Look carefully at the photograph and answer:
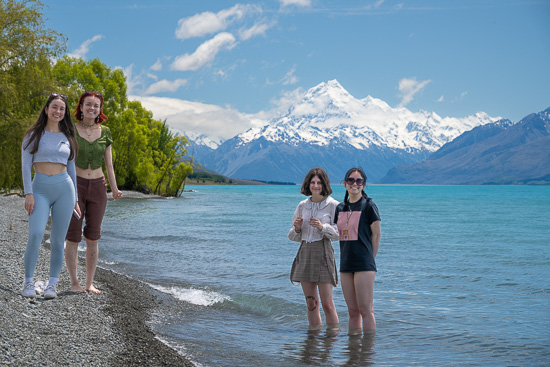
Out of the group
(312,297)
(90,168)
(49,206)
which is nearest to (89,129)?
(90,168)

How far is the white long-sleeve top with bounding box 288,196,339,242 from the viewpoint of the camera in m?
6.84

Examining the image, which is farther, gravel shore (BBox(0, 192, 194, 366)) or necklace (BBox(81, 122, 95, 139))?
necklace (BBox(81, 122, 95, 139))

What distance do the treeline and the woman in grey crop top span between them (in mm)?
19320

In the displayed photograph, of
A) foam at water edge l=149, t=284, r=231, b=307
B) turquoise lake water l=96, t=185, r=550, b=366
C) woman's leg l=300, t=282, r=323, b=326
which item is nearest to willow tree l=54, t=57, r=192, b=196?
turquoise lake water l=96, t=185, r=550, b=366

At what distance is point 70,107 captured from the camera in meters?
32.9

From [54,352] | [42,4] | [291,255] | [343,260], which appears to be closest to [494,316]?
[343,260]

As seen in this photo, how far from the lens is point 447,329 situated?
950 centimetres

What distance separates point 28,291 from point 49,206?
1.14 metres

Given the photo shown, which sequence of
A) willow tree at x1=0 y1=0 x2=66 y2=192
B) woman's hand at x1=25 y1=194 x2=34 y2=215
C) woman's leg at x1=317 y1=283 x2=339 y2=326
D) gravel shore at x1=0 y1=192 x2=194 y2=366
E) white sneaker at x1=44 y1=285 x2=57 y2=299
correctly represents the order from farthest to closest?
willow tree at x1=0 y1=0 x2=66 y2=192 → woman's leg at x1=317 y1=283 x2=339 y2=326 → white sneaker at x1=44 y1=285 x2=57 y2=299 → woman's hand at x1=25 y1=194 x2=34 y2=215 → gravel shore at x1=0 y1=192 x2=194 y2=366

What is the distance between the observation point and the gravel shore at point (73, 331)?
5.27 m

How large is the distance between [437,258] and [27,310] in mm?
17489

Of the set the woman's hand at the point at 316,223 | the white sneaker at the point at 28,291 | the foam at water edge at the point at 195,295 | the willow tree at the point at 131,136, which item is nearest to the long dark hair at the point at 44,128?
the white sneaker at the point at 28,291

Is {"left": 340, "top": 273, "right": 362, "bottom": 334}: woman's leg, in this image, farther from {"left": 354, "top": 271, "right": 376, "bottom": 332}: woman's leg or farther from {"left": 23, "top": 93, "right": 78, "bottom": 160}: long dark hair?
{"left": 23, "top": 93, "right": 78, "bottom": 160}: long dark hair

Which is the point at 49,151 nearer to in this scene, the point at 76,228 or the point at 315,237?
the point at 76,228
